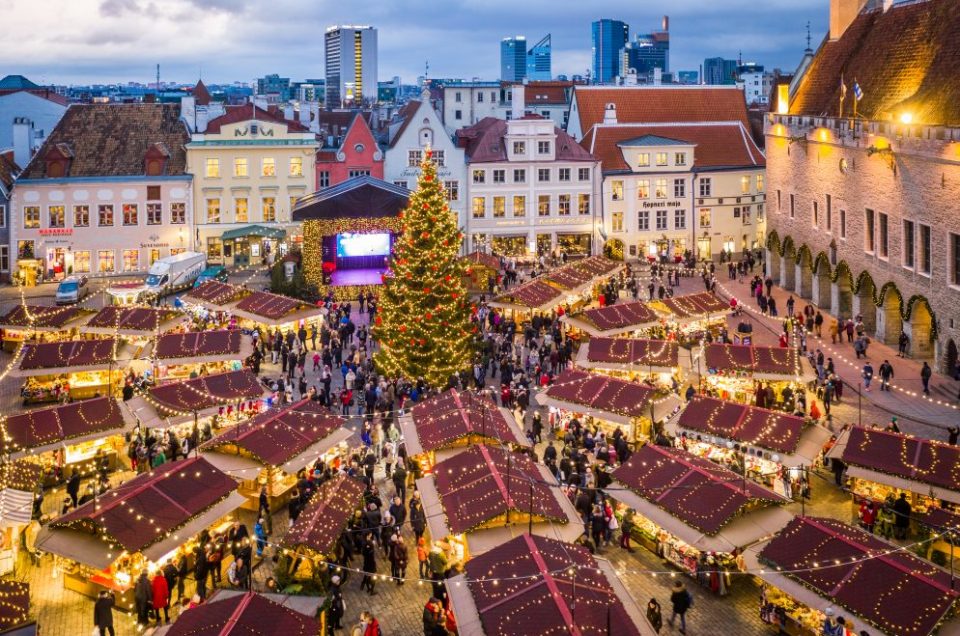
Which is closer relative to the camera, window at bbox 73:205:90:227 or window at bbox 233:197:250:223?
window at bbox 73:205:90:227

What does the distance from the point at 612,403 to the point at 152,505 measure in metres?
13.5

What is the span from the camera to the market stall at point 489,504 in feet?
66.1

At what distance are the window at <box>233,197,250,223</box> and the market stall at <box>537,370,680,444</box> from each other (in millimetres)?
38123

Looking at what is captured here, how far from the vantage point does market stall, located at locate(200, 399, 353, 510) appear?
79.6 ft

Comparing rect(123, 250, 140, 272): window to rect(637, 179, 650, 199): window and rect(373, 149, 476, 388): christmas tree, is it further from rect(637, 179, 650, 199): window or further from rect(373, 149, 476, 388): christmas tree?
rect(637, 179, 650, 199): window

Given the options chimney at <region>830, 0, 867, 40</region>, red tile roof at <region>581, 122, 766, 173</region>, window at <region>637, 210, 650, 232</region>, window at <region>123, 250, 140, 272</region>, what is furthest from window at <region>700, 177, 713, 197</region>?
window at <region>123, 250, 140, 272</region>

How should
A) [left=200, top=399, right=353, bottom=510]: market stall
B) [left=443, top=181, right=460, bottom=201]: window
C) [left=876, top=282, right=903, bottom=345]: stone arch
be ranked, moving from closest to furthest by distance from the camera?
[left=200, top=399, right=353, bottom=510]: market stall
[left=876, top=282, right=903, bottom=345]: stone arch
[left=443, top=181, right=460, bottom=201]: window

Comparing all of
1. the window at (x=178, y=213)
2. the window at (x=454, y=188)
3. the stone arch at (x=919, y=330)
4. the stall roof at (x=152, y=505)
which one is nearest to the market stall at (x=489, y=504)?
the stall roof at (x=152, y=505)

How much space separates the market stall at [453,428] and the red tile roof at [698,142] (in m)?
41.1

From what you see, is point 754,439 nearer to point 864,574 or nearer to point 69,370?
point 864,574

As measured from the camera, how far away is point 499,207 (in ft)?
213

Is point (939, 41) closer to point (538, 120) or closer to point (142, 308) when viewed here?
point (538, 120)

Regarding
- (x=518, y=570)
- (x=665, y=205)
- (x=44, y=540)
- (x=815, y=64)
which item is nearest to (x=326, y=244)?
(x=665, y=205)

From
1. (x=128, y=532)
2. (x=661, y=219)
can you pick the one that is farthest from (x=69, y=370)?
(x=661, y=219)
